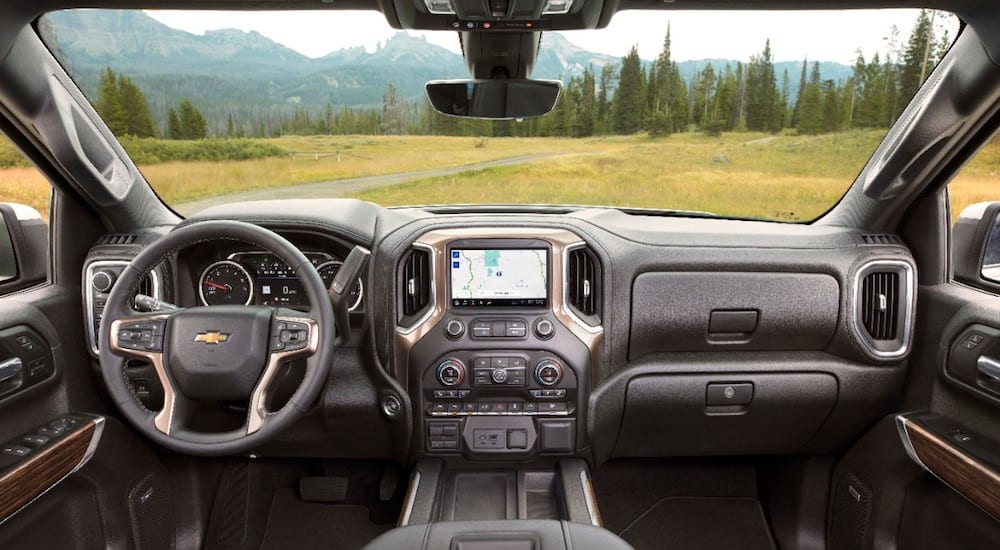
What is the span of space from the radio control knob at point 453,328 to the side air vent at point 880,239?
1731mm

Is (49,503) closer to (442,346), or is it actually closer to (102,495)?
(102,495)

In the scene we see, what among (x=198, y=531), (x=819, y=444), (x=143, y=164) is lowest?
(x=198, y=531)

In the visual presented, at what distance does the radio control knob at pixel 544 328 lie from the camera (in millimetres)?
2803

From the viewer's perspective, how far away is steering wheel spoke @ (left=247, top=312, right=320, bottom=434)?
2.11 m

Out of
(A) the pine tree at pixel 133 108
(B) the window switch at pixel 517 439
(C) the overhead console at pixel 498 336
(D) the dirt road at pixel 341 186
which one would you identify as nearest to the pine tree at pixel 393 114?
(D) the dirt road at pixel 341 186

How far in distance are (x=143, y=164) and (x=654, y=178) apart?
2.24 metres

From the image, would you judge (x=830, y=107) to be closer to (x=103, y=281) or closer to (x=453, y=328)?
(x=453, y=328)

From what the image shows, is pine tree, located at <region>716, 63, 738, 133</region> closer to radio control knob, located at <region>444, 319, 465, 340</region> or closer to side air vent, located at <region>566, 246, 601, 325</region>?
side air vent, located at <region>566, 246, 601, 325</region>

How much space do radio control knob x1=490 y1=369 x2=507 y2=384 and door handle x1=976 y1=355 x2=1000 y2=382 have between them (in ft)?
5.67

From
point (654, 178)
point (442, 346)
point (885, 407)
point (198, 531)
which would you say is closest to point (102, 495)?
point (198, 531)

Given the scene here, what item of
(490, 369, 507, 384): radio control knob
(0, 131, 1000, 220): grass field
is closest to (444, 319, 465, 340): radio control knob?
(490, 369, 507, 384): radio control knob

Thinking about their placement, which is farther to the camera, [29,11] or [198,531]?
[198,531]

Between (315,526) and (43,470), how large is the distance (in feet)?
4.47

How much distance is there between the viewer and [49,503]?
2496 mm
